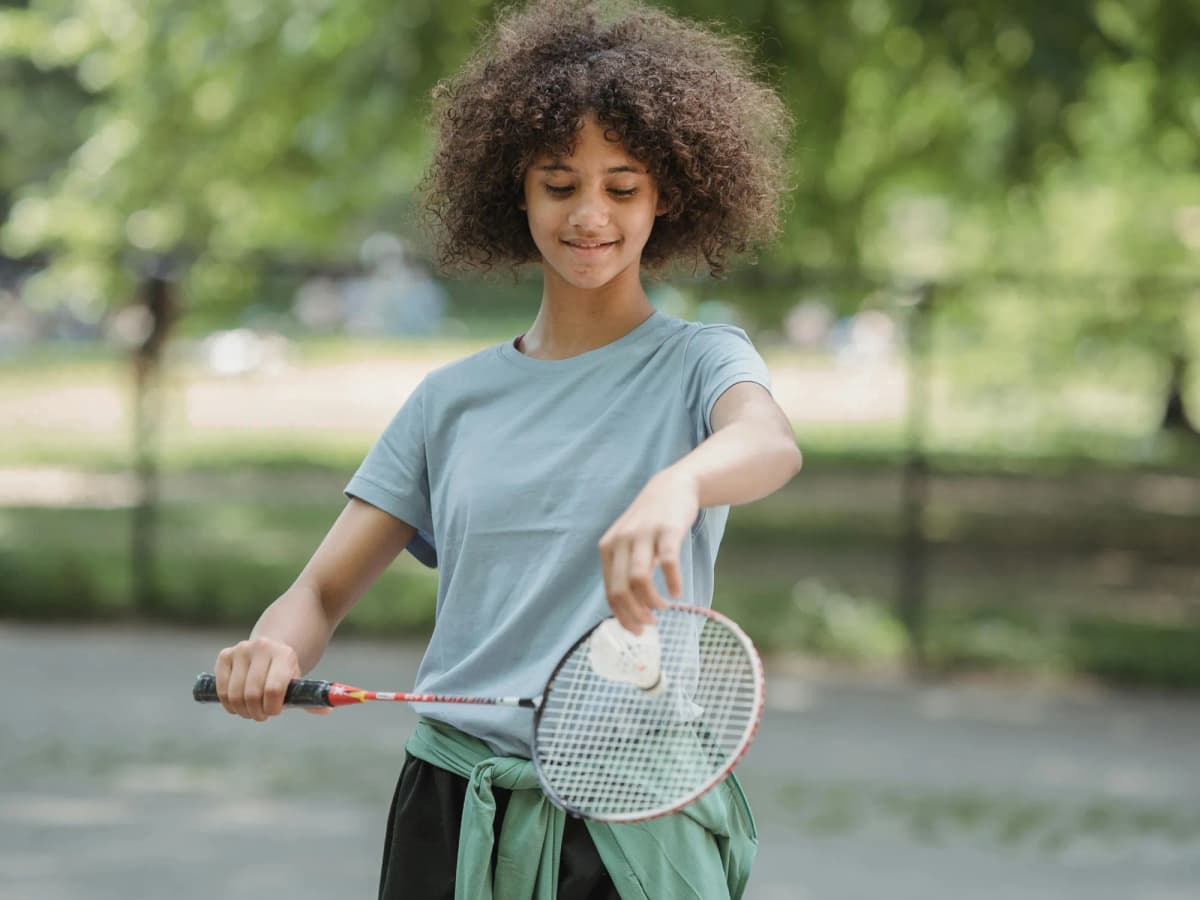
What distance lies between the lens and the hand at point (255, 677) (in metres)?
2.11

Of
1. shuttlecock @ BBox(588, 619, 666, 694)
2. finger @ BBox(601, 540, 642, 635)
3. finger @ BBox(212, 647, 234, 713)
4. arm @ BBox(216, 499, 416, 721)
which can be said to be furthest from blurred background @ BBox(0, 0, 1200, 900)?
finger @ BBox(601, 540, 642, 635)

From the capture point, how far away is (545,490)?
2.09 metres

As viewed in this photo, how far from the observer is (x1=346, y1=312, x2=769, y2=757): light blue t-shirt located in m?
2.07

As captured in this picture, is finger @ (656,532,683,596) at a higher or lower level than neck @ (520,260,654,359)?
lower

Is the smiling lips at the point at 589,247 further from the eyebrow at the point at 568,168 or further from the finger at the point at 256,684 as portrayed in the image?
the finger at the point at 256,684

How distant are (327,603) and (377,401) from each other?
40.1ft

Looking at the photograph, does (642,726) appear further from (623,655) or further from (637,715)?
(623,655)

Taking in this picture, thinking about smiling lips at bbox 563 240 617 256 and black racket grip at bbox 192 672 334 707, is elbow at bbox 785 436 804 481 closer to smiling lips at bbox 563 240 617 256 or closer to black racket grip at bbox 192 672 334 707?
smiling lips at bbox 563 240 617 256

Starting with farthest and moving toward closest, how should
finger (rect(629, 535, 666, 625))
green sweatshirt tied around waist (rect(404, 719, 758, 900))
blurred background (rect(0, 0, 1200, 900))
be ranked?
1. blurred background (rect(0, 0, 1200, 900))
2. green sweatshirt tied around waist (rect(404, 719, 758, 900))
3. finger (rect(629, 535, 666, 625))

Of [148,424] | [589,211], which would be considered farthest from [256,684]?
[148,424]

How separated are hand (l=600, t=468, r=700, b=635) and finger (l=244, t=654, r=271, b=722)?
0.55 meters

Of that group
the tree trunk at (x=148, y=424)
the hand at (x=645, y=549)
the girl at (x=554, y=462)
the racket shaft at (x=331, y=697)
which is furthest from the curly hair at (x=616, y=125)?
the tree trunk at (x=148, y=424)

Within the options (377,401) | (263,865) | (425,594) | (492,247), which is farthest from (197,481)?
(492,247)

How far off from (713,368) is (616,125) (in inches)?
13.3
